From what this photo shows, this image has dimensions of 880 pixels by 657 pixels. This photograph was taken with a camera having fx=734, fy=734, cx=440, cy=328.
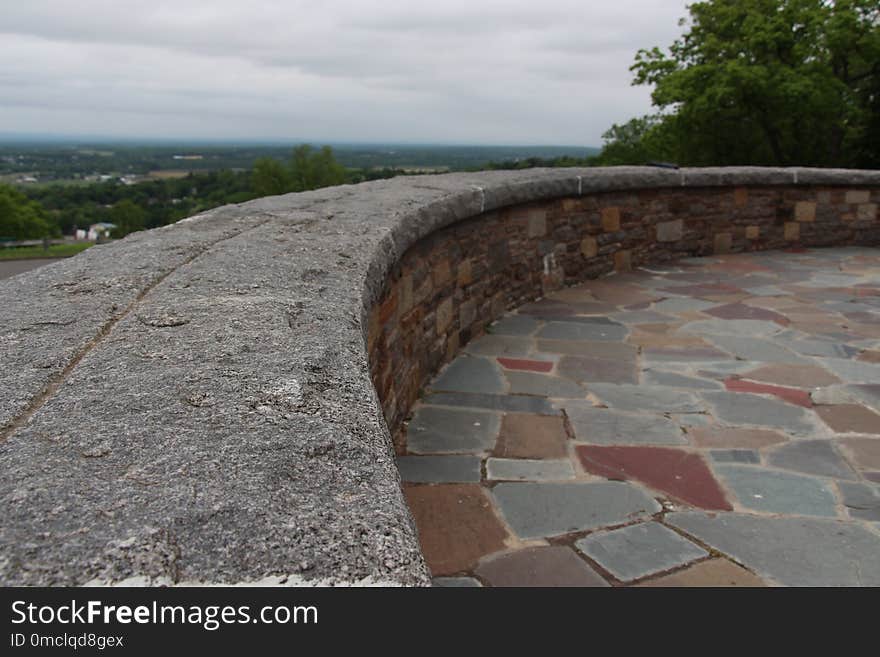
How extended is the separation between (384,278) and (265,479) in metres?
1.63

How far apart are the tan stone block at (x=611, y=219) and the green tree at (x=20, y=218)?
53.8 metres

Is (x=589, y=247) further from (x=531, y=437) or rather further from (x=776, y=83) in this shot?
(x=776, y=83)

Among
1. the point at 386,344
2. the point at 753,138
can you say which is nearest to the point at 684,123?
the point at 753,138

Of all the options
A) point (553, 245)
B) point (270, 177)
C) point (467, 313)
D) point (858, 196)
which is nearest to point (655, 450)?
point (467, 313)

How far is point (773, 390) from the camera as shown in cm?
345

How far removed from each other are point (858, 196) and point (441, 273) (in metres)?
5.64

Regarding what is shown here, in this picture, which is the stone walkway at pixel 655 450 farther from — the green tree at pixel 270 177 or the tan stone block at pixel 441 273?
the green tree at pixel 270 177

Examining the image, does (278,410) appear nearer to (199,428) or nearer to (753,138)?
(199,428)

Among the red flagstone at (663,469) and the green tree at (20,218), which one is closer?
the red flagstone at (663,469)

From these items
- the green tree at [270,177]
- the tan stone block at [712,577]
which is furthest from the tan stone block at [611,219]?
the green tree at [270,177]

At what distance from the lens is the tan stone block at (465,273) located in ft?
13.5

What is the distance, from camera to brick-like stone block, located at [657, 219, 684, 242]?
6.51 meters

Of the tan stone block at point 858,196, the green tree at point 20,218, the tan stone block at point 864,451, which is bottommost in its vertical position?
the green tree at point 20,218
